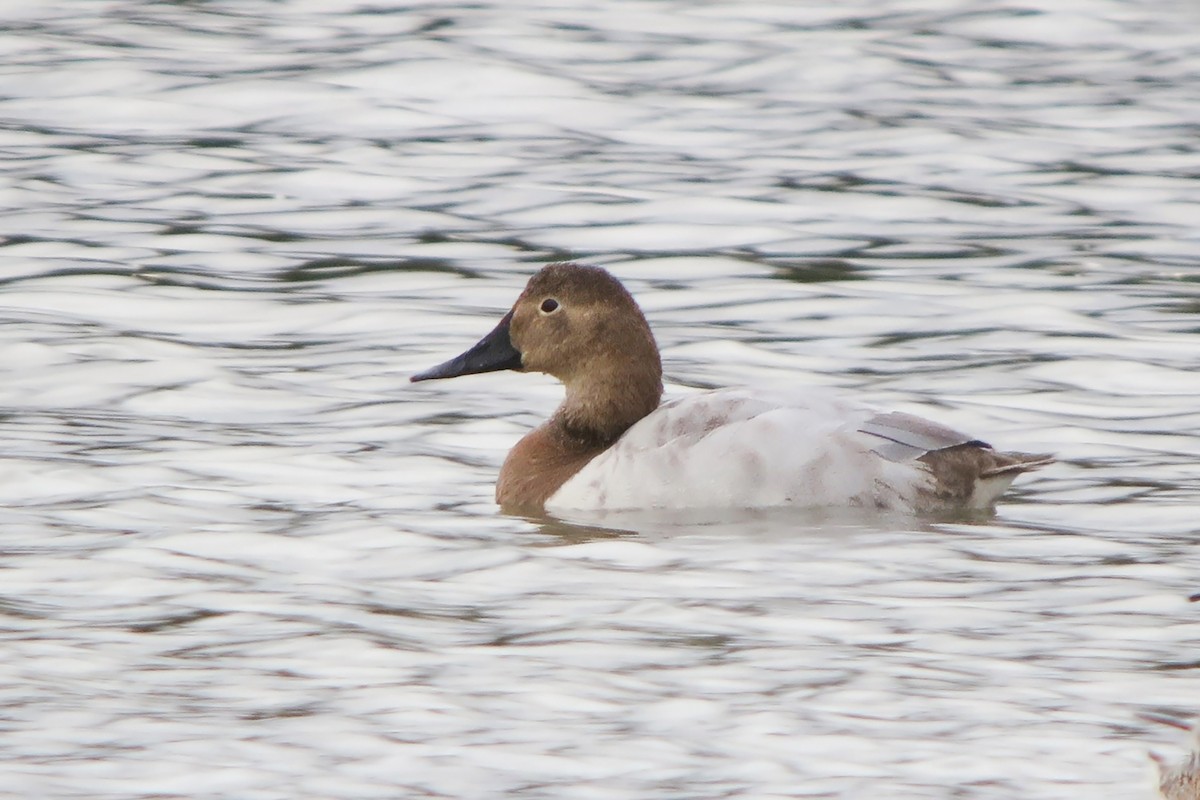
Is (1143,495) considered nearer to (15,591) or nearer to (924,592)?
(924,592)

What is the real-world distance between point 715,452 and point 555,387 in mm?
2257

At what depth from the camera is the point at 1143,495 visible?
826 cm

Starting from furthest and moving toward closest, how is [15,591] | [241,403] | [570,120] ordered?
1. [570,120]
2. [241,403]
3. [15,591]

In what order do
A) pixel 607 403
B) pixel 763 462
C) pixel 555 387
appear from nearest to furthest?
pixel 763 462 < pixel 607 403 < pixel 555 387

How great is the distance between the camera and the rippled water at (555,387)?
5.77 meters

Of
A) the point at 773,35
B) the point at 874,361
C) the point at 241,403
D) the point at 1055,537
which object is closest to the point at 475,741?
the point at 1055,537

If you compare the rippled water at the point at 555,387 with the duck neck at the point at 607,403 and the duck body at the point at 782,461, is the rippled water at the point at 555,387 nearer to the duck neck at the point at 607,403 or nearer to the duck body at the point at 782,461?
the duck body at the point at 782,461

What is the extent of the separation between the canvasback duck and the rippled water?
154 mm

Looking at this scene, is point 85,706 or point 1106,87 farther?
point 1106,87

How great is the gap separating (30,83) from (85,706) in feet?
34.8

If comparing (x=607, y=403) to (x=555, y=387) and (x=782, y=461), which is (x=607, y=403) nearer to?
(x=782, y=461)

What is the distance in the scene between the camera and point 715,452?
832cm

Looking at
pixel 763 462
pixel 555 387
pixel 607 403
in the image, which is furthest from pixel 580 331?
pixel 555 387

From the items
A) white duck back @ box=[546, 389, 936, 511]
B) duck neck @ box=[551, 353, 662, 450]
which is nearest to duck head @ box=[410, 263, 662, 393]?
duck neck @ box=[551, 353, 662, 450]
